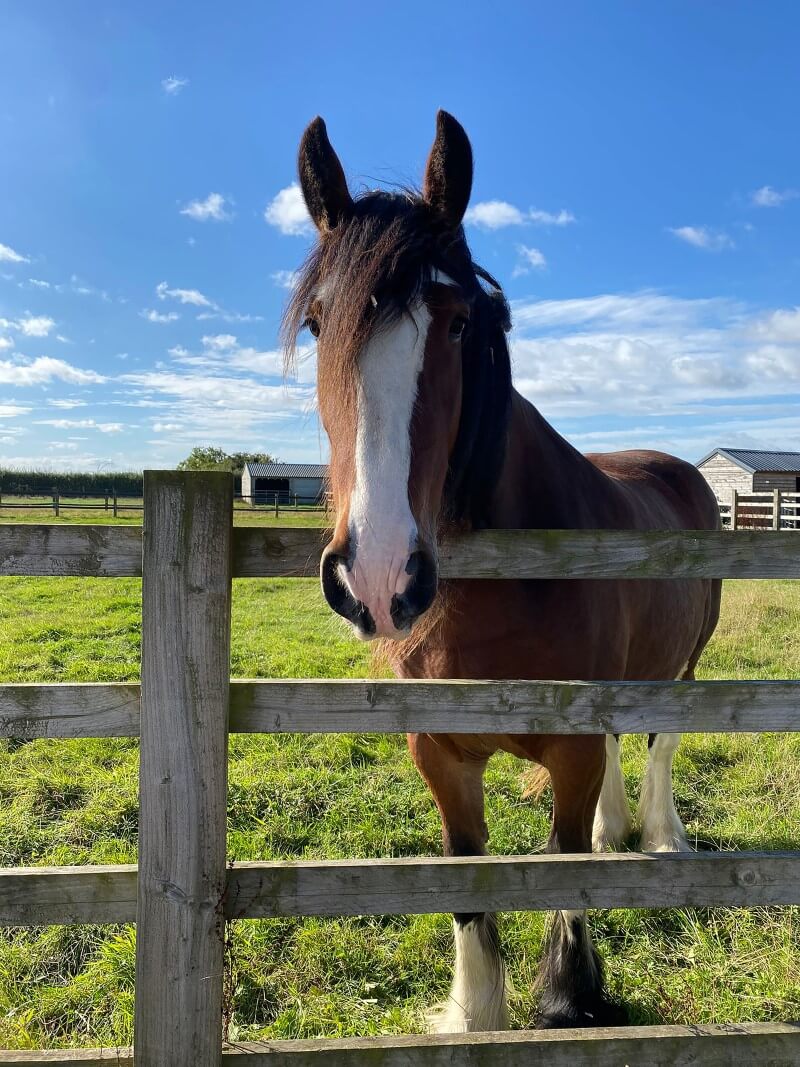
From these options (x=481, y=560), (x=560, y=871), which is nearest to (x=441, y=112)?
(x=481, y=560)

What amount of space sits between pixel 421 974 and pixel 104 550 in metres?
2.29

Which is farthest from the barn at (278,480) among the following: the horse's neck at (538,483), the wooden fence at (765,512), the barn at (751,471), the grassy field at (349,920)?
the horse's neck at (538,483)

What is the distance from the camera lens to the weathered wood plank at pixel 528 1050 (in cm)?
183

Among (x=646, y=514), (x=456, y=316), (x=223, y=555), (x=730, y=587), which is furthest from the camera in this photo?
(x=730, y=587)

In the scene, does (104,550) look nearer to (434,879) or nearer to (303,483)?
(434,879)

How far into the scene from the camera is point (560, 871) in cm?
195

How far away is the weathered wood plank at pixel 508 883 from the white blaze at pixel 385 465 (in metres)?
0.76

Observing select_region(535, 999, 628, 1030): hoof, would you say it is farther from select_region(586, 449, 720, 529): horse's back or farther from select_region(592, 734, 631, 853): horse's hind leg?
select_region(586, 449, 720, 529): horse's back

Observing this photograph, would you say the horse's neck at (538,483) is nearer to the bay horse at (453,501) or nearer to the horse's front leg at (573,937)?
the bay horse at (453,501)

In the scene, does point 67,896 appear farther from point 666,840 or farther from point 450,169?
point 666,840

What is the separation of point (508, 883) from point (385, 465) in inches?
48.2

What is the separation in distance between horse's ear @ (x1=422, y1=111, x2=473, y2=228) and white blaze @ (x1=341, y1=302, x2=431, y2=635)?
48cm

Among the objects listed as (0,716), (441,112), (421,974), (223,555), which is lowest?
(421,974)

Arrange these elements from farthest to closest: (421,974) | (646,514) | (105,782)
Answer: (105,782)
(646,514)
(421,974)
